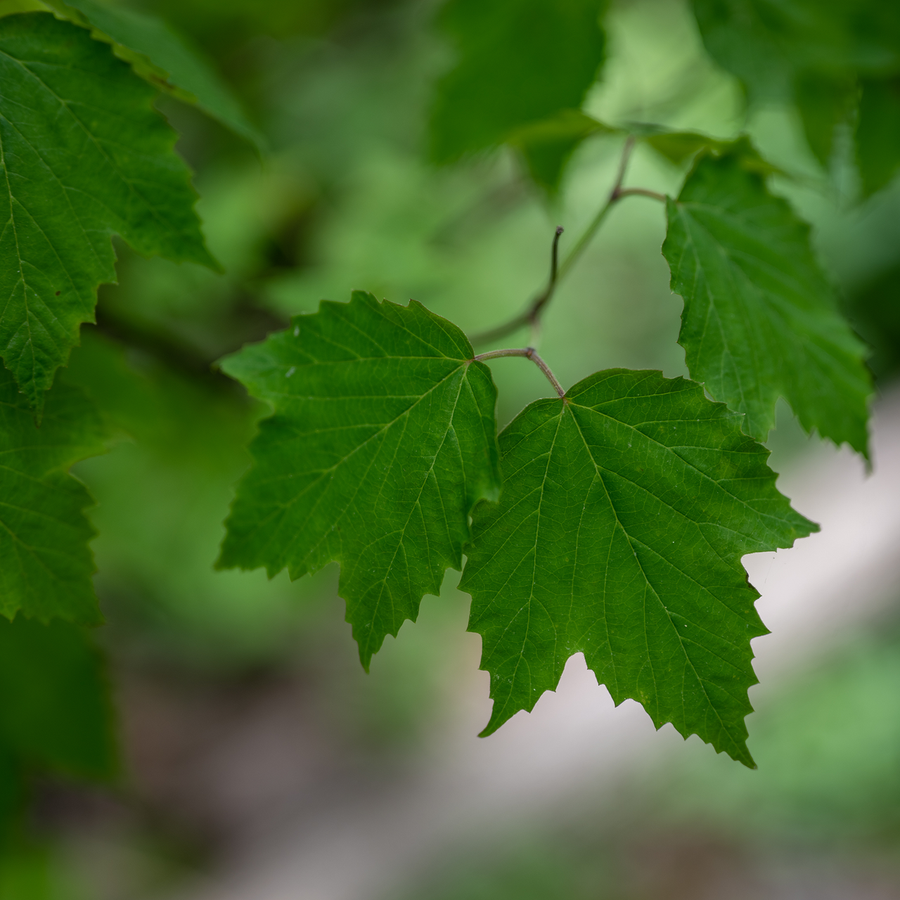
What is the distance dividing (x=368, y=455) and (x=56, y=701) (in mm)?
837

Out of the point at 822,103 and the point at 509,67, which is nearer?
the point at 822,103

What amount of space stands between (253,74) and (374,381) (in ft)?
7.34

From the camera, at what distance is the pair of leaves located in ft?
2.16

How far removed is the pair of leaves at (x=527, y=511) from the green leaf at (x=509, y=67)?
67 cm

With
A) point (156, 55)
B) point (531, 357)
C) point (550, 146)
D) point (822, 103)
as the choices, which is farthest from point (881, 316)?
point (156, 55)

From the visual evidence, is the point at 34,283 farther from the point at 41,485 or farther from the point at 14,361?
the point at 41,485

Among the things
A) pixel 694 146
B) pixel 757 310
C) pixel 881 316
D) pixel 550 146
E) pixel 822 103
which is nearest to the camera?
pixel 757 310

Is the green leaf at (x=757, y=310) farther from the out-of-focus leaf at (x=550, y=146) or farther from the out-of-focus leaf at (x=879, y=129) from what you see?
the out-of-focus leaf at (x=879, y=129)

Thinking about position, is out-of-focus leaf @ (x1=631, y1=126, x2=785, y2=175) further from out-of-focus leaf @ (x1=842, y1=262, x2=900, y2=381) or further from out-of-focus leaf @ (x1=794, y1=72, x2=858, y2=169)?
out-of-focus leaf @ (x1=842, y1=262, x2=900, y2=381)

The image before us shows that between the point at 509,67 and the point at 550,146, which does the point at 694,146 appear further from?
the point at 509,67

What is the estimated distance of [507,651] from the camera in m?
0.68

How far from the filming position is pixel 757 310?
820mm

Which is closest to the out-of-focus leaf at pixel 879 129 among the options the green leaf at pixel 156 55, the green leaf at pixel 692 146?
the green leaf at pixel 692 146

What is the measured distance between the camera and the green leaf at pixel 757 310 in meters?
0.74
